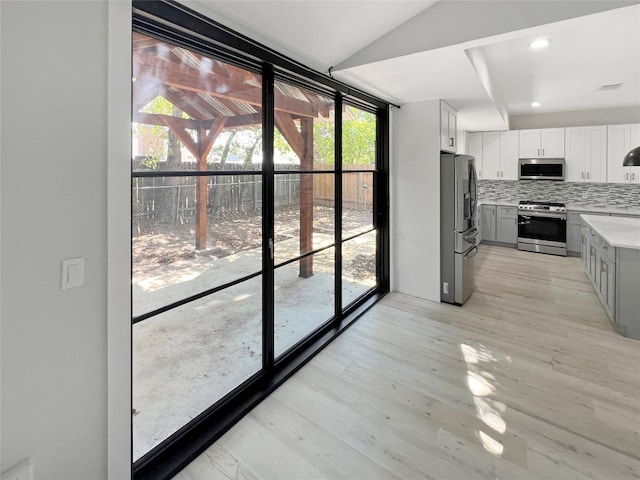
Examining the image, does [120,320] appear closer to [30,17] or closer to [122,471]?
[122,471]

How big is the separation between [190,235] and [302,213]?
46.2 inches

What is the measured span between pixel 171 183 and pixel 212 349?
3.84 ft

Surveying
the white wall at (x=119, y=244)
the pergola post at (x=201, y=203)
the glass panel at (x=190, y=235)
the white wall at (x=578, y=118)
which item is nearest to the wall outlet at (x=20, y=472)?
the white wall at (x=119, y=244)

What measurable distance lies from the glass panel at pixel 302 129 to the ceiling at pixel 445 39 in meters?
0.27

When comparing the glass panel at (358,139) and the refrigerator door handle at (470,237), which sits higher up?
the glass panel at (358,139)

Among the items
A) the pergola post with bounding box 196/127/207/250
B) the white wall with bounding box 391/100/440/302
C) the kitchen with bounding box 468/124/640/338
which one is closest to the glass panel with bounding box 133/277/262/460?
the pergola post with bounding box 196/127/207/250

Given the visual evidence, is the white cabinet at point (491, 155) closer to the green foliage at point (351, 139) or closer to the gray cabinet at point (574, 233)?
the gray cabinet at point (574, 233)

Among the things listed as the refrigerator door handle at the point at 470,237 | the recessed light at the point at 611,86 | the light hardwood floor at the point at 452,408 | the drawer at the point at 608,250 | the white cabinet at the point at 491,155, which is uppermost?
the recessed light at the point at 611,86

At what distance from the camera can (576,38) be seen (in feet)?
9.53

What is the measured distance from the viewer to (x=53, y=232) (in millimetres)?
1267

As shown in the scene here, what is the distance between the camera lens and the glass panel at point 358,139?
348 cm

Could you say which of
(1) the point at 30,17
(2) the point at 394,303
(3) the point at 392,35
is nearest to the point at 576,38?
(3) the point at 392,35

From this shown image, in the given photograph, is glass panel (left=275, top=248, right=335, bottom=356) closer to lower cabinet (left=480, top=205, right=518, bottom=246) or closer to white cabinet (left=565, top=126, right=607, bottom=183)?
lower cabinet (left=480, top=205, right=518, bottom=246)

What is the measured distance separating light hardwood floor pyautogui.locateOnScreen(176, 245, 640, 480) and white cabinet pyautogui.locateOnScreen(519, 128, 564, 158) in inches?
153
